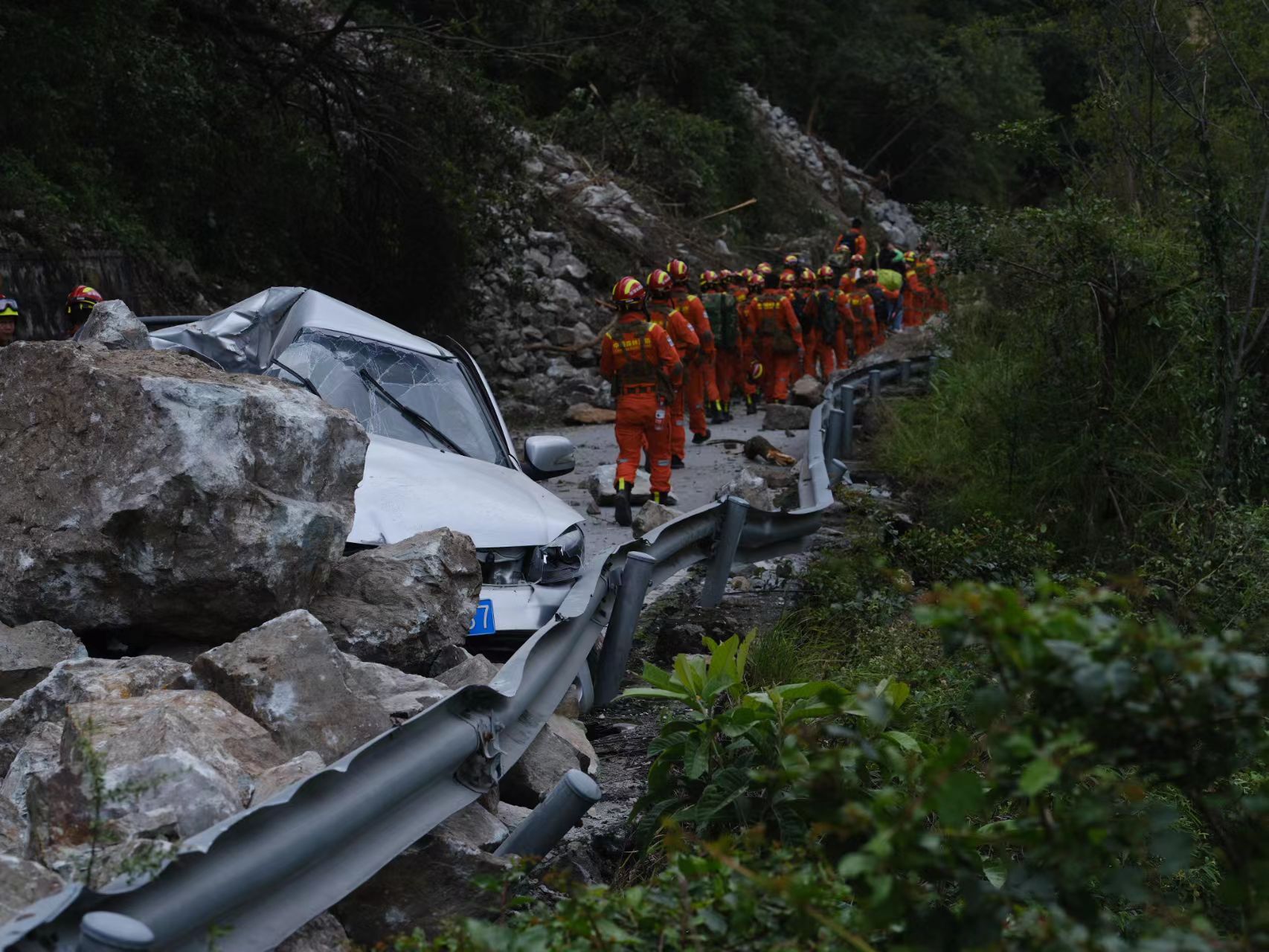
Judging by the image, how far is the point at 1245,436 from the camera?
8414 millimetres

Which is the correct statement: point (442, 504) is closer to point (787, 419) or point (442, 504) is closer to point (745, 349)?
point (787, 419)

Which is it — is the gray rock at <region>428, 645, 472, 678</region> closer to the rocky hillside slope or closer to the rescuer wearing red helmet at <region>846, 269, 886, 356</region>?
the rocky hillside slope

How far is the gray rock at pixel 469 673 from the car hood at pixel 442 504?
128 cm

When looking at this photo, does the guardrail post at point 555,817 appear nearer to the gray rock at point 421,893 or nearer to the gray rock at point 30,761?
the gray rock at point 421,893

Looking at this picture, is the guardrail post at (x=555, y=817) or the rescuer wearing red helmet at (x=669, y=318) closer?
the guardrail post at (x=555, y=817)

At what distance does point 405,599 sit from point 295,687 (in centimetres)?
120

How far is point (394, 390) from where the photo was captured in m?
7.40

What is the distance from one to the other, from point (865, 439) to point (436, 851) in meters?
10.7

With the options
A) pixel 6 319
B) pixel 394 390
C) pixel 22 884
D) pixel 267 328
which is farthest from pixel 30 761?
pixel 6 319

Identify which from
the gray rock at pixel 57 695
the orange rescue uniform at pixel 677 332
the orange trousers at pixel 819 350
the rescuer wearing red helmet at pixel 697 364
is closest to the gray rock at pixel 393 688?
the gray rock at pixel 57 695

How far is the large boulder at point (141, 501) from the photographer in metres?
4.11

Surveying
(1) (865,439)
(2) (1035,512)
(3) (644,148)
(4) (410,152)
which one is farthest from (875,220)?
(2) (1035,512)

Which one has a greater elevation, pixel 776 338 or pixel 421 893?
pixel 421 893

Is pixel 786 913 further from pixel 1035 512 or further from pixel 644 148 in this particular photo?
pixel 644 148
